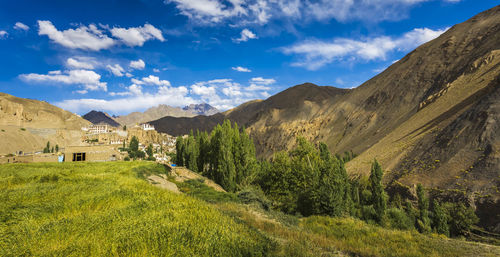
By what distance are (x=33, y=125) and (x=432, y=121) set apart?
626 feet

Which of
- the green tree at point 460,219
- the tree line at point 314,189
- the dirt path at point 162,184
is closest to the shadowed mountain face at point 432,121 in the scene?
the green tree at point 460,219

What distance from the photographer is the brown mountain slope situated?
99125mm

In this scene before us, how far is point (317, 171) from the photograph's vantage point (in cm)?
2498

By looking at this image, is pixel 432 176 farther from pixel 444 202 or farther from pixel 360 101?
pixel 360 101

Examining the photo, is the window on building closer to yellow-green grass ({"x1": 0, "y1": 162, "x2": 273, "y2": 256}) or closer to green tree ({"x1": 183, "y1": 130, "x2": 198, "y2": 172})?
green tree ({"x1": 183, "y1": 130, "x2": 198, "y2": 172})

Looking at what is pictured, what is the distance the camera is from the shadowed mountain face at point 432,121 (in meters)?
37.3

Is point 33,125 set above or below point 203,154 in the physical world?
above

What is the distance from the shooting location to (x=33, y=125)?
136 metres

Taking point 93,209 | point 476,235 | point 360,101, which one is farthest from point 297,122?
point 93,209

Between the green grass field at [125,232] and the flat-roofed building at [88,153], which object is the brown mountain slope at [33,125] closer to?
the flat-roofed building at [88,153]

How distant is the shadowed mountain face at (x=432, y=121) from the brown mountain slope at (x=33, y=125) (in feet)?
366

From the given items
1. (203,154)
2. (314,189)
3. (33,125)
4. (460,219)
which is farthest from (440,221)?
(33,125)

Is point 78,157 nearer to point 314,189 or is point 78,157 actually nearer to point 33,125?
point 314,189

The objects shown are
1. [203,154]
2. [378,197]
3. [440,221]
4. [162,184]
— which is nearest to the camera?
[162,184]
